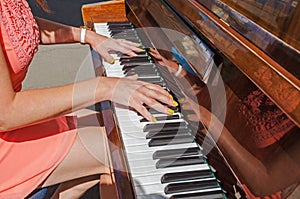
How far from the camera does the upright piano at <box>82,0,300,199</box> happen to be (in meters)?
0.78

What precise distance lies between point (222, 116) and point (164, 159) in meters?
0.21

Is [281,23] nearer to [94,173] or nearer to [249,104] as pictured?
[249,104]

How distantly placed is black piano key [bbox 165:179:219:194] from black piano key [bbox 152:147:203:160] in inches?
3.8

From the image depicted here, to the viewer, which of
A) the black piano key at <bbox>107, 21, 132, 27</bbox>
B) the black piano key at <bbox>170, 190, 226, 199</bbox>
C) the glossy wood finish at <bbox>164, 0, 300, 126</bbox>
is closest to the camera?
the glossy wood finish at <bbox>164, 0, 300, 126</bbox>

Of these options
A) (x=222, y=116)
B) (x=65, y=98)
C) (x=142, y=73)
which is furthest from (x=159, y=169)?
(x=142, y=73)

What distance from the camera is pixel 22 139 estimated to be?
4.10 ft

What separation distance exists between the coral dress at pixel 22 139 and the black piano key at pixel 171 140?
0.42m

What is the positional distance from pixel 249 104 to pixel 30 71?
2.73 metres

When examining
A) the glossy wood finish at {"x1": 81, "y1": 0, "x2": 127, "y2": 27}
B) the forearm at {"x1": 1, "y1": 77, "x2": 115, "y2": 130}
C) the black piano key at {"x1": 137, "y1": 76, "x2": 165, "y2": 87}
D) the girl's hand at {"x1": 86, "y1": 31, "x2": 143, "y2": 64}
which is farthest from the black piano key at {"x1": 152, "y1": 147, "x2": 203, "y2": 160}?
the glossy wood finish at {"x1": 81, "y1": 0, "x2": 127, "y2": 27}

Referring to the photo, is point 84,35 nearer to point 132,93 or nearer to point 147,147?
point 132,93

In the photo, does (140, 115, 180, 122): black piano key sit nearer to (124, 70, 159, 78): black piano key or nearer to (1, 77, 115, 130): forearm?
(1, 77, 115, 130): forearm

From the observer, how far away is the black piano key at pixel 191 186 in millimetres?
919

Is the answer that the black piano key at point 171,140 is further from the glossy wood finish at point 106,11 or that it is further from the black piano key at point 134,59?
the glossy wood finish at point 106,11

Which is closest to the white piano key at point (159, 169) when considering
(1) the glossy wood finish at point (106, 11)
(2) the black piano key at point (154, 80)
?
(2) the black piano key at point (154, 80)
